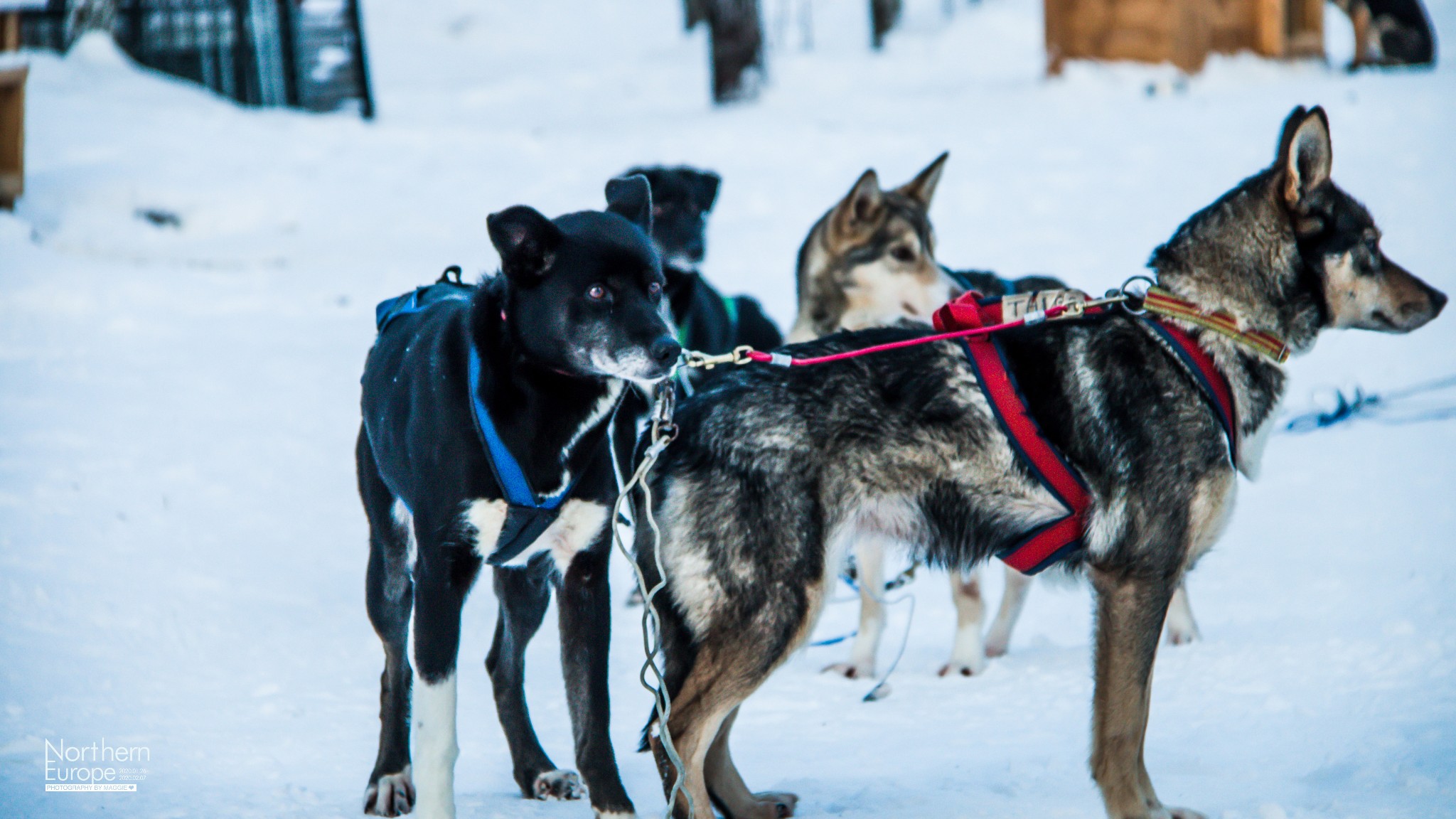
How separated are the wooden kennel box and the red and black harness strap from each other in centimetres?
941

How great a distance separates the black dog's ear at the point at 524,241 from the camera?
261 cm

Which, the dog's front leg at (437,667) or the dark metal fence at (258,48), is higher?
the dark metal fence at (258,48)

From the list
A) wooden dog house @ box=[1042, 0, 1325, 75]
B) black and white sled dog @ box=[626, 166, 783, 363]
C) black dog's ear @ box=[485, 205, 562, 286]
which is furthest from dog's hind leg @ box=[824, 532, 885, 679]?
wooden dog house @ box=[1042, 0, 1325, 75]

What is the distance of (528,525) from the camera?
277 cm

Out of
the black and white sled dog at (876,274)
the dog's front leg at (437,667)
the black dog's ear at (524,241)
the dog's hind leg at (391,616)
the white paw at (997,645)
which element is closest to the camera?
the black dog's ear at (524,241)

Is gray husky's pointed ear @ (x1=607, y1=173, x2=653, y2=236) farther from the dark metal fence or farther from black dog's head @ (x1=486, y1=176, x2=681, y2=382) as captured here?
the dark metal fence

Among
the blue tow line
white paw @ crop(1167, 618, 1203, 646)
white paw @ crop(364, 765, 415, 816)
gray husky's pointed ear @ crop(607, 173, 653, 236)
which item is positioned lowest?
white paw @ crop(1167, 618, 1203, 646)

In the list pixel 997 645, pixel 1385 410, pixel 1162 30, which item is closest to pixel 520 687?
pixel 997 645

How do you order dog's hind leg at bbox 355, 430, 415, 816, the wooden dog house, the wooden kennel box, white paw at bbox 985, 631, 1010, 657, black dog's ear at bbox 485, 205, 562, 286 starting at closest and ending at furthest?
black dog's ear at bbox 485, 205, 562, 286 < dog's hind leg at bbox 355, 430, 415, 816 < white paw at bbox 985, 631, 1010, 657 < the wooden kennel box < the wooden dog house

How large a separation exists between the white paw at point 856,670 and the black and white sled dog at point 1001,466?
140cm

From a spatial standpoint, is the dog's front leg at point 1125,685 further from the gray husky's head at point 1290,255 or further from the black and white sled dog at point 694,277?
the black and white sled dog at point 694,277

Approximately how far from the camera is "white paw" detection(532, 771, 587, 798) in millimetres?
3271

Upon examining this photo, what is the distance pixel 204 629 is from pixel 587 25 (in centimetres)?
2431

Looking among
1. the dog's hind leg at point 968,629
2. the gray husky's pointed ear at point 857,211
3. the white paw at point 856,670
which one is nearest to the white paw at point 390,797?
the white paw at point 856,670
